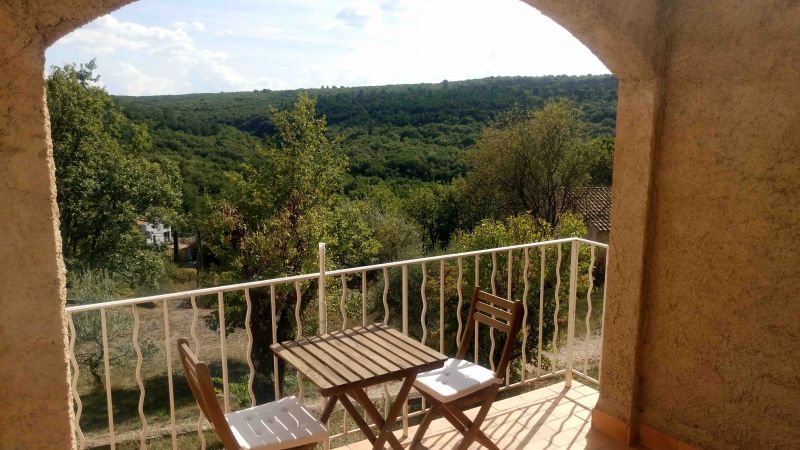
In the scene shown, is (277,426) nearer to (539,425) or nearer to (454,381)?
(454,381)

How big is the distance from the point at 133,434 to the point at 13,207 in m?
14.4

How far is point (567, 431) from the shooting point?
328cm

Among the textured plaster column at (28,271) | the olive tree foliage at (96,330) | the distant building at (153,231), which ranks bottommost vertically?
the olive tree foliage at (96,330)

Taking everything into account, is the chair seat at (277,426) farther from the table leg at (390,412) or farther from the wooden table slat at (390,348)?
the wooden table slat at (390,348)

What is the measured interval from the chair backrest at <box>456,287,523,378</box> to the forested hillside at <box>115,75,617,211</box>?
713 inches

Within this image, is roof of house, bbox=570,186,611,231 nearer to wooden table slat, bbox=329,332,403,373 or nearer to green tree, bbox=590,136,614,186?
green tree, bbox=590,136,614,186

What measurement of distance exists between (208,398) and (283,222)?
46.4 ft

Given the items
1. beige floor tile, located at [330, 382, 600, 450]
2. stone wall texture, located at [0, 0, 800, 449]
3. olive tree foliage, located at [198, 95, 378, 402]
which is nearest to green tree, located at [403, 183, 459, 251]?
olive tree foliage, located at [198, 95, 378, 402]

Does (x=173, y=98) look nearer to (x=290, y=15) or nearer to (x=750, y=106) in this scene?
(x=290, y=15)

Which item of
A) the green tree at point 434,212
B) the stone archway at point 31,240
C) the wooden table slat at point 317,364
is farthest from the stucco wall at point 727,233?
the green tree at point 434,212

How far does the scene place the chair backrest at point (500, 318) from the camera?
2729mm

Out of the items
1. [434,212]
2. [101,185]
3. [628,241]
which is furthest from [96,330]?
[628,241]

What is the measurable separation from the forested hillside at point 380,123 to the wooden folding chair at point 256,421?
Answer: 19.0 meters

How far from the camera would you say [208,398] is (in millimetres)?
1973
